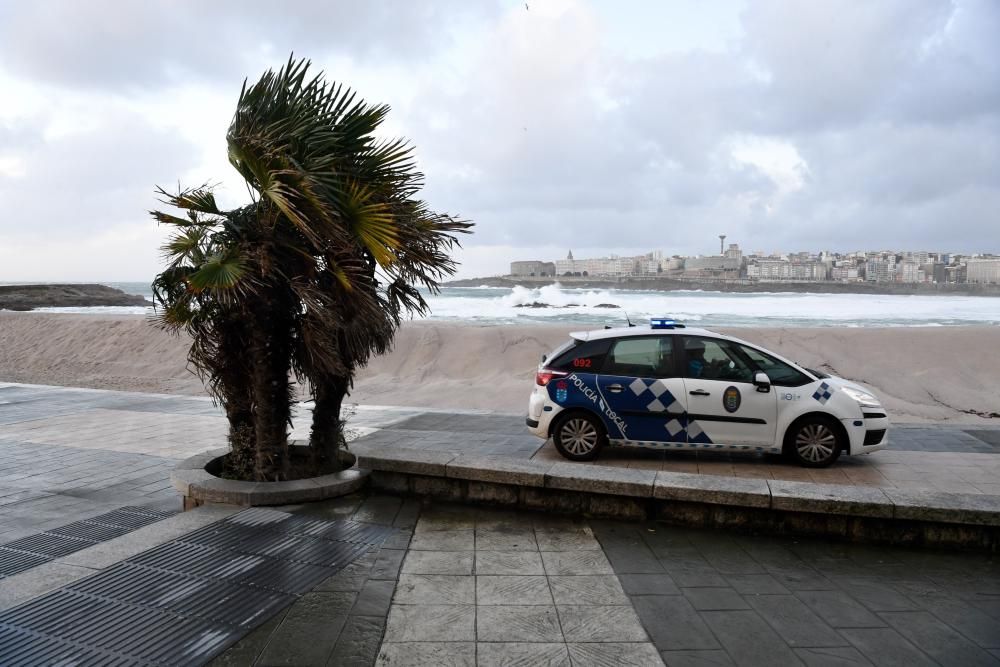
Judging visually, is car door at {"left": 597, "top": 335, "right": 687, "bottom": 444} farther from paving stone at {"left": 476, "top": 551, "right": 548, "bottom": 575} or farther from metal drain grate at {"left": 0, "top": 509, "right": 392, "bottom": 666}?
metal drain grate at {"left": 0, "top": 509, "right": 392, "bottom": 666}

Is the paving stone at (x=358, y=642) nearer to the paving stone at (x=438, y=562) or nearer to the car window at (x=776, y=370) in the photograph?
the paving stone at (x=438, y=562)

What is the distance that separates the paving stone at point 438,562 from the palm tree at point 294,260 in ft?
6.22

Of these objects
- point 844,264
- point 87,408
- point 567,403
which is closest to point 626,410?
point 567,403

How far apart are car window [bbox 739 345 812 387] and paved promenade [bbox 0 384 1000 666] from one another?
926mm

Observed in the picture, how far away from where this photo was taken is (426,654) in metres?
3.65

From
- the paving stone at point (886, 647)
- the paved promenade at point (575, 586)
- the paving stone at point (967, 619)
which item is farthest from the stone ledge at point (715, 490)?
the paving stone at point (886, 647)

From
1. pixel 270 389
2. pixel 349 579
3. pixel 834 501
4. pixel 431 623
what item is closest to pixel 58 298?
pixel 270 389

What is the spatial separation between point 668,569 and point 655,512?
3.48 ft

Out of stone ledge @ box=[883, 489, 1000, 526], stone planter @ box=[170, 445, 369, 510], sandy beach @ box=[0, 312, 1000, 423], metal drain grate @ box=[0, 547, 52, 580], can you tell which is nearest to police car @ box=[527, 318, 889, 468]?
stone ledge @ box=[883, 489, 1000, 526]

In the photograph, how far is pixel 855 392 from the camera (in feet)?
25.2

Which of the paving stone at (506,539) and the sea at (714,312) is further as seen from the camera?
the sea at (714,312)

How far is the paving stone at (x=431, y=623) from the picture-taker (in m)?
3.83

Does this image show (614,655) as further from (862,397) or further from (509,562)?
(862,397)

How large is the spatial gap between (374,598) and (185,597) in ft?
3.72
